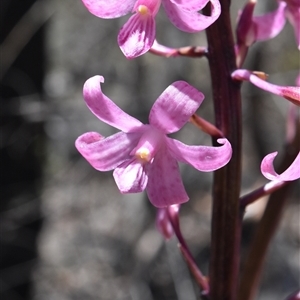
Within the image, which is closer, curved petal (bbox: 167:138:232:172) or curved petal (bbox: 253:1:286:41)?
curved petal (bbox: 167:138:232:172)

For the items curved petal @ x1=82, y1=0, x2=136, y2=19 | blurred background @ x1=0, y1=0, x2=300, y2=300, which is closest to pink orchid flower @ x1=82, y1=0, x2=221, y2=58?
curved petal @ x1=82, y1=0, x2=136, y2=19

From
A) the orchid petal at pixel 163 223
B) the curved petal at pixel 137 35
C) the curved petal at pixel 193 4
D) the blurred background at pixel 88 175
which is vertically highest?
the curved petal at pixel 193 4

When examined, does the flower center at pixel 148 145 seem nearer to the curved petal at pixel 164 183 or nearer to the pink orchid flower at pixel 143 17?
the curved petal at pixel 164 183

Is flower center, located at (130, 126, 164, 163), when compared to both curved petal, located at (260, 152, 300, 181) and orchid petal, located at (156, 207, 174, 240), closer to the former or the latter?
curved petal, located at (260, 152, 300, 181)

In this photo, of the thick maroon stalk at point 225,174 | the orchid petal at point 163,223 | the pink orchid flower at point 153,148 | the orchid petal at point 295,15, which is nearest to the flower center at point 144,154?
the pink orchid flower at point 153,148

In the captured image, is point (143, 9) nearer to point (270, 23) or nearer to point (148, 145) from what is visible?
point (148, 145)

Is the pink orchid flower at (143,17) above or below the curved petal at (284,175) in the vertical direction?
above

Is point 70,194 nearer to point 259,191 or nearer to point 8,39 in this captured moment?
point 8,39
